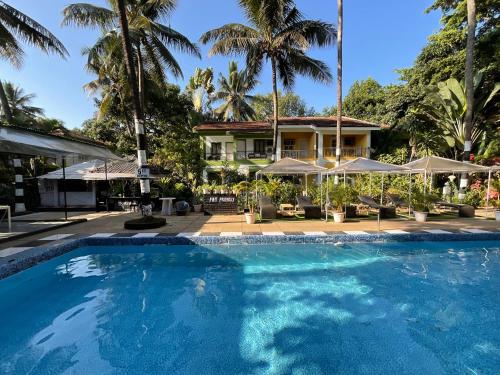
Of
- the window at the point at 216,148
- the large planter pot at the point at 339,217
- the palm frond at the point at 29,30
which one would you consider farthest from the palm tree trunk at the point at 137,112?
the window at the point at 216,148

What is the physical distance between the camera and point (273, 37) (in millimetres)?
15539

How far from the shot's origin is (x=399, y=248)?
7410 millimetres

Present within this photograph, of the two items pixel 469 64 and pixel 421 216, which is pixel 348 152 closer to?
pixel 469 64

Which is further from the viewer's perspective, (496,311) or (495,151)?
(495,151)

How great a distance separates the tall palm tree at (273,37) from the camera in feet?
49.2

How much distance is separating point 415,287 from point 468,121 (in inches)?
416

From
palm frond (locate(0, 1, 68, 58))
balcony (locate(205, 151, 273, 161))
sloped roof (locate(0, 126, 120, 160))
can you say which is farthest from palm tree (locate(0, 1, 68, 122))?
balcony (locate(205, 151, 273, 161))

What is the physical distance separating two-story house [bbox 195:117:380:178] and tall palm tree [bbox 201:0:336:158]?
5.34m

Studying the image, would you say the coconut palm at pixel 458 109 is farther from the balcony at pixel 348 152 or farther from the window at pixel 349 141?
the window at pixel 349 141

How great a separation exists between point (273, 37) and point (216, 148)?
10.1 meters

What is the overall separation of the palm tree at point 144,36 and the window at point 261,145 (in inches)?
350

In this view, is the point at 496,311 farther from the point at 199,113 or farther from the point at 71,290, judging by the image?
the point at 199,113

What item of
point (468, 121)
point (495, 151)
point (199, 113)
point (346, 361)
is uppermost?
point (199, 113)

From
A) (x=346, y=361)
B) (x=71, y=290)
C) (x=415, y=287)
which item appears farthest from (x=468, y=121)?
(x=71, y=290)
